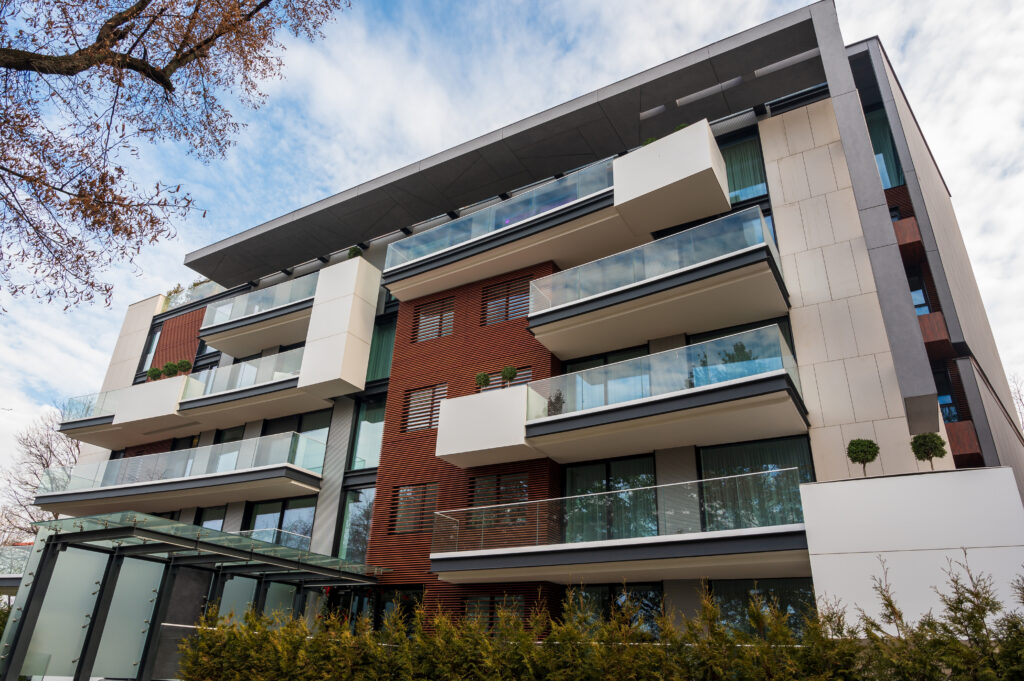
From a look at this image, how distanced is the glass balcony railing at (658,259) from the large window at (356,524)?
7413 mm

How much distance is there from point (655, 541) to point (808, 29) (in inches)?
495

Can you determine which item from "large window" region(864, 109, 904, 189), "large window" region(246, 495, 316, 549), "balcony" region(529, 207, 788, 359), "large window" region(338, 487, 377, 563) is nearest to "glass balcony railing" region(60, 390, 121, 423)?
"large window" region(246, 495, 316, 549)

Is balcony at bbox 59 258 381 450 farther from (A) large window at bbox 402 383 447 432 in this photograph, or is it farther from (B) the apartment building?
(A) large window at bbox 402 383 447 432

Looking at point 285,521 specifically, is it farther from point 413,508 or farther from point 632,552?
point 632,552

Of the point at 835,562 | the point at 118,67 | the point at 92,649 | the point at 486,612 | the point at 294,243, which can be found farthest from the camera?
the point at 294,243

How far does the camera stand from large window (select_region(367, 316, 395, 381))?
21.2m

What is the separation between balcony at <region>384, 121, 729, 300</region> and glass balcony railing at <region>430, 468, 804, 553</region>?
688 centimetres

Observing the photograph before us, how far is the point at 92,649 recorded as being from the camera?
1264 cm

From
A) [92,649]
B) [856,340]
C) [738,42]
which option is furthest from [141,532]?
[738,42]

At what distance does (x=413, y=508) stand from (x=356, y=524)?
2.28 metres

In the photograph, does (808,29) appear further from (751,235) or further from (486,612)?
(486,612)

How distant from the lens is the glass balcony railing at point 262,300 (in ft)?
74.9

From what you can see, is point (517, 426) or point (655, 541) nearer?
point (655, 541)

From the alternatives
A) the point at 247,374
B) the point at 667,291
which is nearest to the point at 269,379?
the point at 247,374
